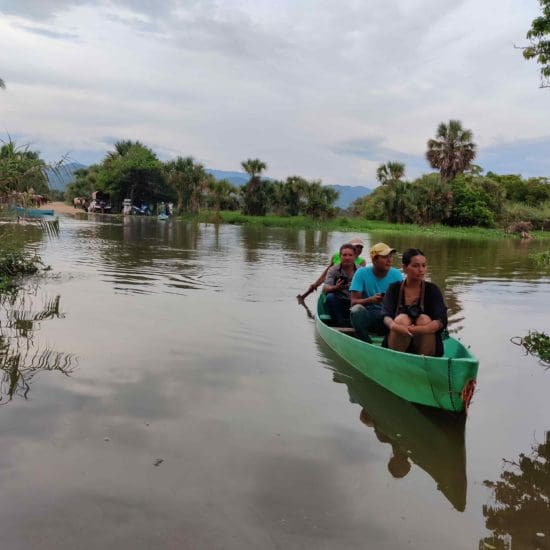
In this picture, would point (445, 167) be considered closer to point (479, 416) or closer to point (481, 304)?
point (481, 304)

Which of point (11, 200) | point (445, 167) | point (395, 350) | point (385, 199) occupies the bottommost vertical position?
point (395, 350)

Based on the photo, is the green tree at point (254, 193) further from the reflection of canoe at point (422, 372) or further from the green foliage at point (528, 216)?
the reflection of canoe at point (422, 372)

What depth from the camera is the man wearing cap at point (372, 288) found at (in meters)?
5.89

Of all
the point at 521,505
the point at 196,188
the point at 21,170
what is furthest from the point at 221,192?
the point at 521,505

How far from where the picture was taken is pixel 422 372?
4.50 m

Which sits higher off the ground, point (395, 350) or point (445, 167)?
point (445, 167)

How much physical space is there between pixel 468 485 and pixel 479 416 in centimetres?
133

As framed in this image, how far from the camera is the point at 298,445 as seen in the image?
4.09 metres

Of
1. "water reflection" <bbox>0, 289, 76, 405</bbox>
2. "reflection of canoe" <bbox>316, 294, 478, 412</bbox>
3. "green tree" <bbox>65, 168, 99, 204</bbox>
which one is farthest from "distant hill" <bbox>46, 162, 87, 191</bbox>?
"green tree" <bbox>65, 168, 99, 204</bbox>

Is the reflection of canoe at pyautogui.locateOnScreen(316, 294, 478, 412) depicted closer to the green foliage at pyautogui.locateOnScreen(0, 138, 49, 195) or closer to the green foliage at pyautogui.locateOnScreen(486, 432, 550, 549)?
the green foliage at pyautogui.locateOnScreen(486, 432, 550, 549)

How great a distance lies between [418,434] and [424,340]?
0.86 meters

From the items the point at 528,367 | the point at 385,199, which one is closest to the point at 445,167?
the point at 385,199

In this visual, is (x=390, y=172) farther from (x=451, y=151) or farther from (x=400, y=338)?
(x=400, y=338)

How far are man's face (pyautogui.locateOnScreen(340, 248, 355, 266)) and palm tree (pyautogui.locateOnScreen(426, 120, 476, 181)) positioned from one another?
45.1m
